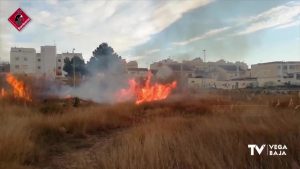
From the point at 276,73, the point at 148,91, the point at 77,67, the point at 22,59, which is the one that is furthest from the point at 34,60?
the point at 276,73

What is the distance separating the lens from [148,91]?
3578 centimetres

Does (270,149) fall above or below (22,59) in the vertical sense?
below

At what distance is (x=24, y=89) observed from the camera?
3048 centimetres

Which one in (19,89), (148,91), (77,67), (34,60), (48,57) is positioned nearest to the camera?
(19,89)

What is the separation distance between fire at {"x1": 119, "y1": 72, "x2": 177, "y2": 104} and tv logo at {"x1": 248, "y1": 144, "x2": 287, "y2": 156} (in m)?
25.7

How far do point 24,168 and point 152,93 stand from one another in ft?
89.2

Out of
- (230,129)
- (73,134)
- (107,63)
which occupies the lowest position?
(73,134)

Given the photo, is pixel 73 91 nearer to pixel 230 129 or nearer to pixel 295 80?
pixel 230 129

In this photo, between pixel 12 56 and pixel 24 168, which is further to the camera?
pixel 12 56

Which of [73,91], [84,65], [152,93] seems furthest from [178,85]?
[84,65]

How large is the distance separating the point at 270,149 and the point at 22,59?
306ft

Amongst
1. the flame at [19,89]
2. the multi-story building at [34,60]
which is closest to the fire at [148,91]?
the flame at [19,89]

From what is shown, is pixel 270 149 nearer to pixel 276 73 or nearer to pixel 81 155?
pixel 81 155

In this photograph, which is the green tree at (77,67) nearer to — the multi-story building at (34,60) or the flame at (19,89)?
the multi-story building at (34,60)
